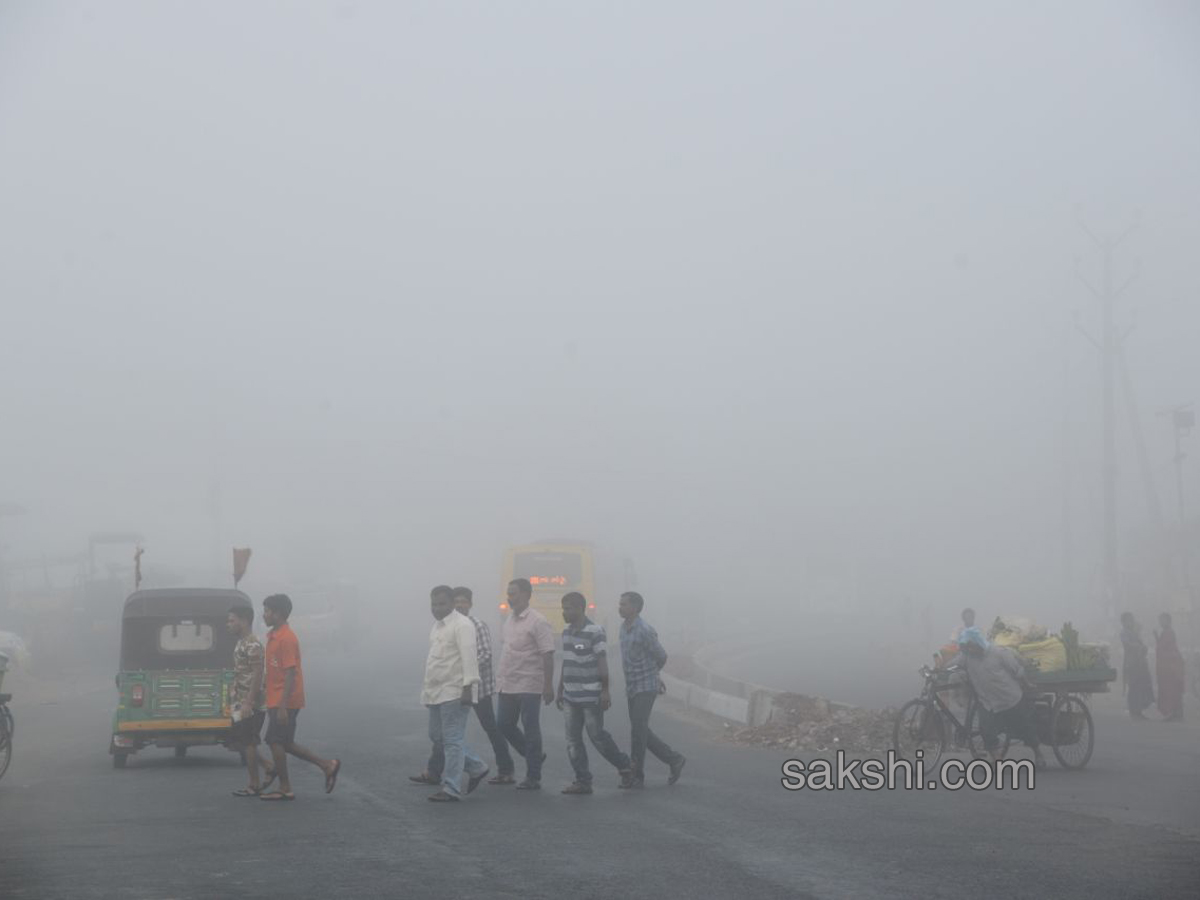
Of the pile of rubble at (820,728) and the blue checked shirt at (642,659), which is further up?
the blue checked shirt at (642,659)

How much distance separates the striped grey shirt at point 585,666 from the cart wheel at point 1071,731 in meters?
4.83

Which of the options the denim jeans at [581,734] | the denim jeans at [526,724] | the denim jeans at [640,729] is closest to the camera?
the denim jeans at [581,734]

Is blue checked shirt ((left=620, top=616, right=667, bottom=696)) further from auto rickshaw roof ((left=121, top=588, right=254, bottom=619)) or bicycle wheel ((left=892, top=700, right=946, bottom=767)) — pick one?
auto rickshaw roof ((left=121, top=588, right=254, bottom=619))

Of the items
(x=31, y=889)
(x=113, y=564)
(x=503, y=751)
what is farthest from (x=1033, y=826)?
(x=113, y=564)

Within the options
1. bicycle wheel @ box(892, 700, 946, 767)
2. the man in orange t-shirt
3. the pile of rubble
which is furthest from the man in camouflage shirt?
the pile of rubble

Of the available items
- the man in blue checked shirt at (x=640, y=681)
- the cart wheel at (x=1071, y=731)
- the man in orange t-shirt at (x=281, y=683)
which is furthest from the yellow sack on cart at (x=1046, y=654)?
the man in orange t-shirt at (x=281, y=683)

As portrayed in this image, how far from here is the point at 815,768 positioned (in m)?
14.1

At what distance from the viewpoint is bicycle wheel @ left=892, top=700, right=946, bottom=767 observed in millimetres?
13430

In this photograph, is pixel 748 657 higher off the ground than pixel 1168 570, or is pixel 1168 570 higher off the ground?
pixel 1168 570

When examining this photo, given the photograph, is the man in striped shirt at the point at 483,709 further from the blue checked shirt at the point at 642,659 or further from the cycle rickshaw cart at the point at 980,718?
the cycle rickshaw cart at the point at 980,718

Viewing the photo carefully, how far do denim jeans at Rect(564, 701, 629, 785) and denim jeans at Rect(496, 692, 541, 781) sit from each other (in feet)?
0.99

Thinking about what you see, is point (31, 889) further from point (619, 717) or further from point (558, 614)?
point (558, 614)

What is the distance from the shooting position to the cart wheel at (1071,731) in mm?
13766

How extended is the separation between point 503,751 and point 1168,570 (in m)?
38.5
